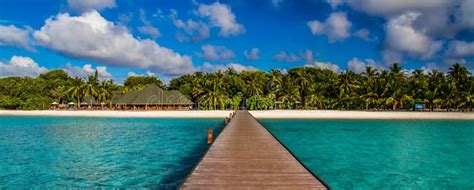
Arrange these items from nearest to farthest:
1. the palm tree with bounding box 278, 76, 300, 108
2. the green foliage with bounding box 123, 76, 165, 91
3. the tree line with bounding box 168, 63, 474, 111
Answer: the tree line with bounding box 168, 63, 474, 111, the palm tree with bounding box 278, 76, 300, 108, the green foliage with bounding box 123, 76, 165, 91

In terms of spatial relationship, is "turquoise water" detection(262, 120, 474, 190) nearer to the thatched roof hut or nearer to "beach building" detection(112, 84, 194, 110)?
"beach building" detection(112, 84, 194, 110)

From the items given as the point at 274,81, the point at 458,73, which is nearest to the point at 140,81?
the point at 274,81

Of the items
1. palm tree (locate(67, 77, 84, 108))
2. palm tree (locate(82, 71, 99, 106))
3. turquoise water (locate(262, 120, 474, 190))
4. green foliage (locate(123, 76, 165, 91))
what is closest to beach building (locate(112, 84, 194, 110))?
palm tree (locate(82, 71, 99, 106))

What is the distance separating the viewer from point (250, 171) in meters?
8.47

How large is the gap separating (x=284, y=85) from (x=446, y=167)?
153 ft

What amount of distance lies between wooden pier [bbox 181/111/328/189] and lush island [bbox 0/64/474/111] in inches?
1755

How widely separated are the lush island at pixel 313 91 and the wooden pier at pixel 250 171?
44577mm

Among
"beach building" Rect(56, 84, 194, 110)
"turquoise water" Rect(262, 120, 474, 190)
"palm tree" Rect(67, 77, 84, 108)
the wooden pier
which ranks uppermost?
"palm tree" Rect(67, 77, 84, 108)

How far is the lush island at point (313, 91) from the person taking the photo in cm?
5209

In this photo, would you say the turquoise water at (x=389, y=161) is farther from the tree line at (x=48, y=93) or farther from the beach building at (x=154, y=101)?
the tree line at (x=48, y=93)

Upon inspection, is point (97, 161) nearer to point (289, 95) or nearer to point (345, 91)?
point (289, 95)

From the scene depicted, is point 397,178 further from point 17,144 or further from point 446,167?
point 17,144

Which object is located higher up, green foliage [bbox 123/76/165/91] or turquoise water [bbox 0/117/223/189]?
green foliage [bbox 123/76/165/91]

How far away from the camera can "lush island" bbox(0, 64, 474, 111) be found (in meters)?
52.1
